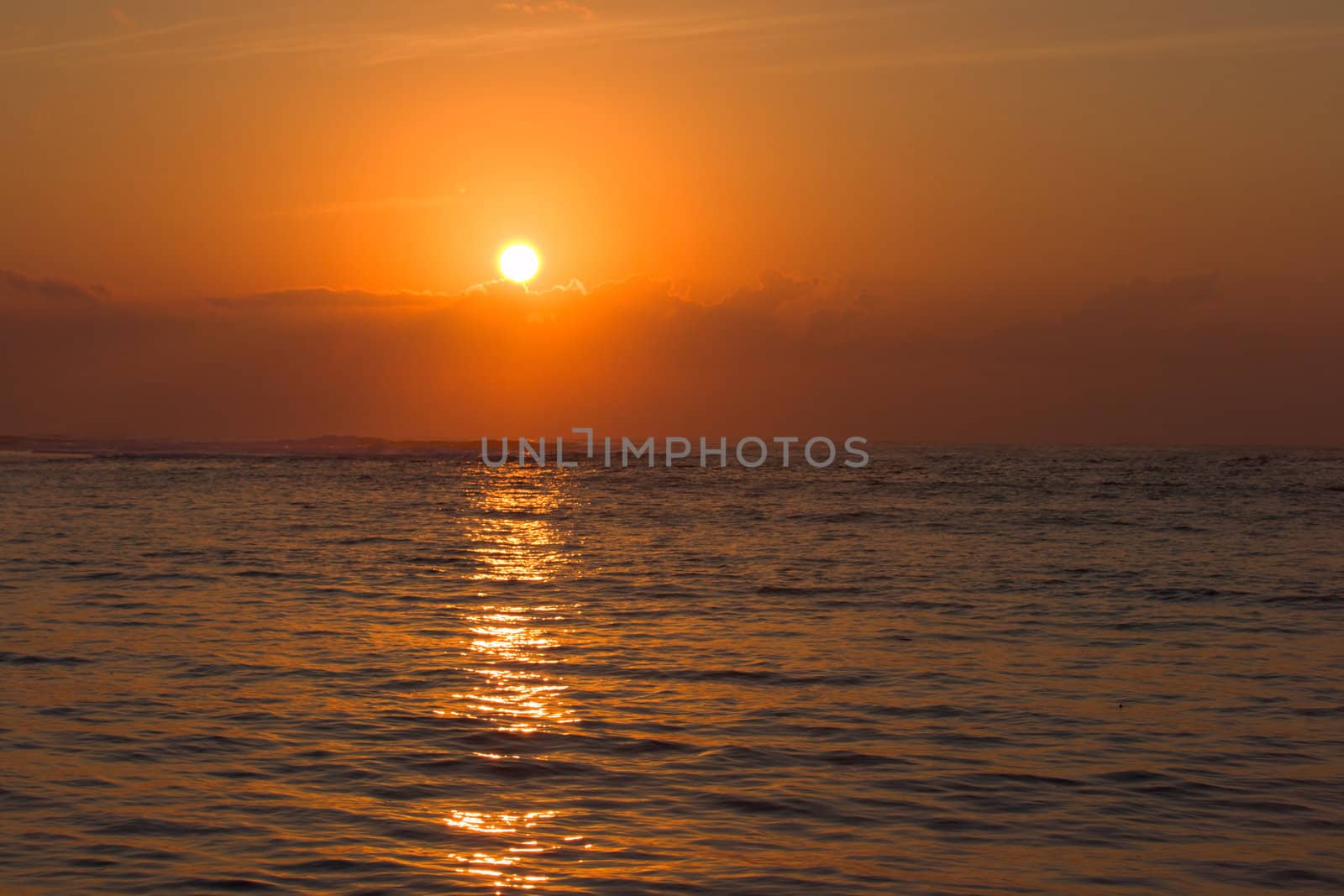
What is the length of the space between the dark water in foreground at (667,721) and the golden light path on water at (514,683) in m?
0.06

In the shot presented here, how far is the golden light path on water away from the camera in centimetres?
915

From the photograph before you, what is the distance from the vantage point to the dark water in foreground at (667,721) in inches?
358

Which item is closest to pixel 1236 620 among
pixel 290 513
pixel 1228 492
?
pixel 290 513

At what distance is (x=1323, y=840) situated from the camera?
31.9 ft

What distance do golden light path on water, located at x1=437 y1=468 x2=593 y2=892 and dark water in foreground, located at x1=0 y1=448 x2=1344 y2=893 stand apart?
0.06 meters

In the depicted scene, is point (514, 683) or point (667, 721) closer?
point (667, 721)

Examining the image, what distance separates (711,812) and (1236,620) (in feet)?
48.4

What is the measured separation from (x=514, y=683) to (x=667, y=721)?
282cm

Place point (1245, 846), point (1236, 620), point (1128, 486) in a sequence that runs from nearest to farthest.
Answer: point (1245, 846)
point (1236, 620)
point (1128, 486)

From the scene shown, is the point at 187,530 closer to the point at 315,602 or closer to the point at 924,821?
the point at 315,602

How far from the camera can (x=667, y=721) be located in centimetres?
1332

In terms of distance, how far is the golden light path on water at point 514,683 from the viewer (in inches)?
360

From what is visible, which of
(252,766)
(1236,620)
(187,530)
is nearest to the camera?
(252,766)

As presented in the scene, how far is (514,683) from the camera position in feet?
50.3
